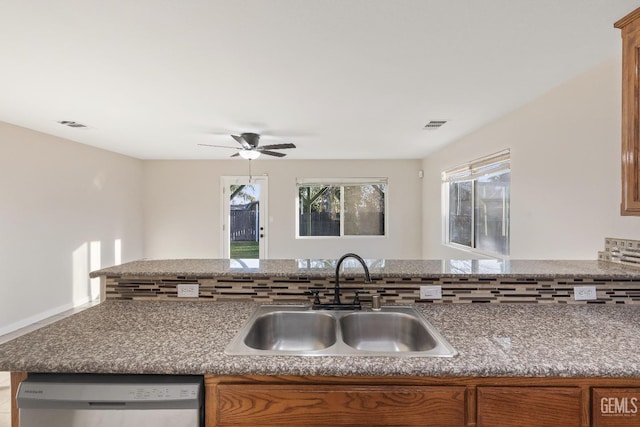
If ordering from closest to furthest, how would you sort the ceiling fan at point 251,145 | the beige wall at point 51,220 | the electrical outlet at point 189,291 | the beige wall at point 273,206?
the electrical outlet at point 189,291 < the beige wall at point 51,220 < the ceiling fan at point 251,145 < the beige wall at point 273,206

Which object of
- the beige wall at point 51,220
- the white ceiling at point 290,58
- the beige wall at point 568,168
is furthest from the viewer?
the beige wall at point 51,220

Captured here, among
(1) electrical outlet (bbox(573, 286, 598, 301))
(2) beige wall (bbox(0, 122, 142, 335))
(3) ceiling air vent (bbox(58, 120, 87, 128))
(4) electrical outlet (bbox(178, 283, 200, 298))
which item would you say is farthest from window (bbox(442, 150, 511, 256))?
(2) beige wall (bbox(0, 122, 142, 335))

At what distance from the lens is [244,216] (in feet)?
19.4

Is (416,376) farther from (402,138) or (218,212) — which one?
(218,212)

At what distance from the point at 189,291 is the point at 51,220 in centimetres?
354

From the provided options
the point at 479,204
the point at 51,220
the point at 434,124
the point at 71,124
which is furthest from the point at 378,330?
the point at 51,220

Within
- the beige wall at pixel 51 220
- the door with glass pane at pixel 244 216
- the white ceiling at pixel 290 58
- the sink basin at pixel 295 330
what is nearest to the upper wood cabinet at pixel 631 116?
the white ceiling at pixel 290 58

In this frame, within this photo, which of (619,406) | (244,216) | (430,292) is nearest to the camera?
(619,406)

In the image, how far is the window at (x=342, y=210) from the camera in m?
5.89

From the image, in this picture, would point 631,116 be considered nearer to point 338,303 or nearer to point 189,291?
point 338,303

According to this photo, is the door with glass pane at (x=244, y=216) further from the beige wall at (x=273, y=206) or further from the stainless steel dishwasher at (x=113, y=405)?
the stainless steel dishwasher at (x=113, y=405)

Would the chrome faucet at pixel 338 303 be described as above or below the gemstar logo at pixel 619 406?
above

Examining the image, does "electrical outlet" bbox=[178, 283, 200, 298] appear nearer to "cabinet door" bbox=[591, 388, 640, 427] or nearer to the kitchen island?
the kitchen island

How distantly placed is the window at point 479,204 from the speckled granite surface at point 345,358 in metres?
1.91
